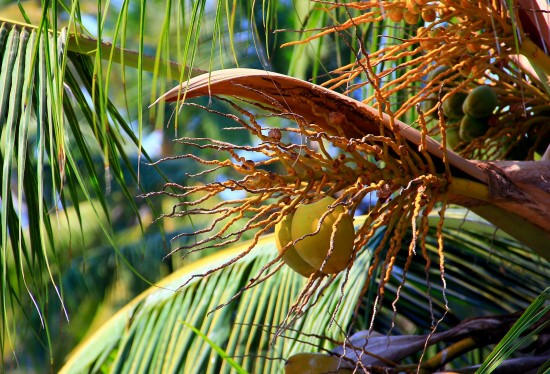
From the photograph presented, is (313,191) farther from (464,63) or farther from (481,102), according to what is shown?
(481,102)

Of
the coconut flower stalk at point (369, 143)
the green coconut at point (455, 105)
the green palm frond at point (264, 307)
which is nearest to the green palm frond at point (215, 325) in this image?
the green palm frond at point (264, 307)

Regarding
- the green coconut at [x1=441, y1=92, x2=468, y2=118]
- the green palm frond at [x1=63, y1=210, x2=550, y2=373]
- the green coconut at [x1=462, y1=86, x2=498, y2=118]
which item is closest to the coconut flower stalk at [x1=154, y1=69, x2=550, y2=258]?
the green coconut at [x1=462, y1=86, x2=498, y2=118]

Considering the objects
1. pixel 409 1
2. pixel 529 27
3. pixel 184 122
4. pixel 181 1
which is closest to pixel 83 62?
pixel 181 1

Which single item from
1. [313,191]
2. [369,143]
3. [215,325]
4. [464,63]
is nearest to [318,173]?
[313,191]

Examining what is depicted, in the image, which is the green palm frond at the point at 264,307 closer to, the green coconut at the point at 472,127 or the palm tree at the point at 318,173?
the palm tree at the point at 318,173

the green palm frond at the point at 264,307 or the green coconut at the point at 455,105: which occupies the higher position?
Answer: the green coconut at the point at 455,105

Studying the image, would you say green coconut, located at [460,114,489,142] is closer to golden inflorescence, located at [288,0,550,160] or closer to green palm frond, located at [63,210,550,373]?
golden inflorescence, located at [288,0,550,160]

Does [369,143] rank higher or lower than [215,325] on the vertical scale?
higher

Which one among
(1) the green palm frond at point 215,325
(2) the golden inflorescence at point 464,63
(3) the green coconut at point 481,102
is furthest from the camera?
(1) the green palm frond at point 215,325
